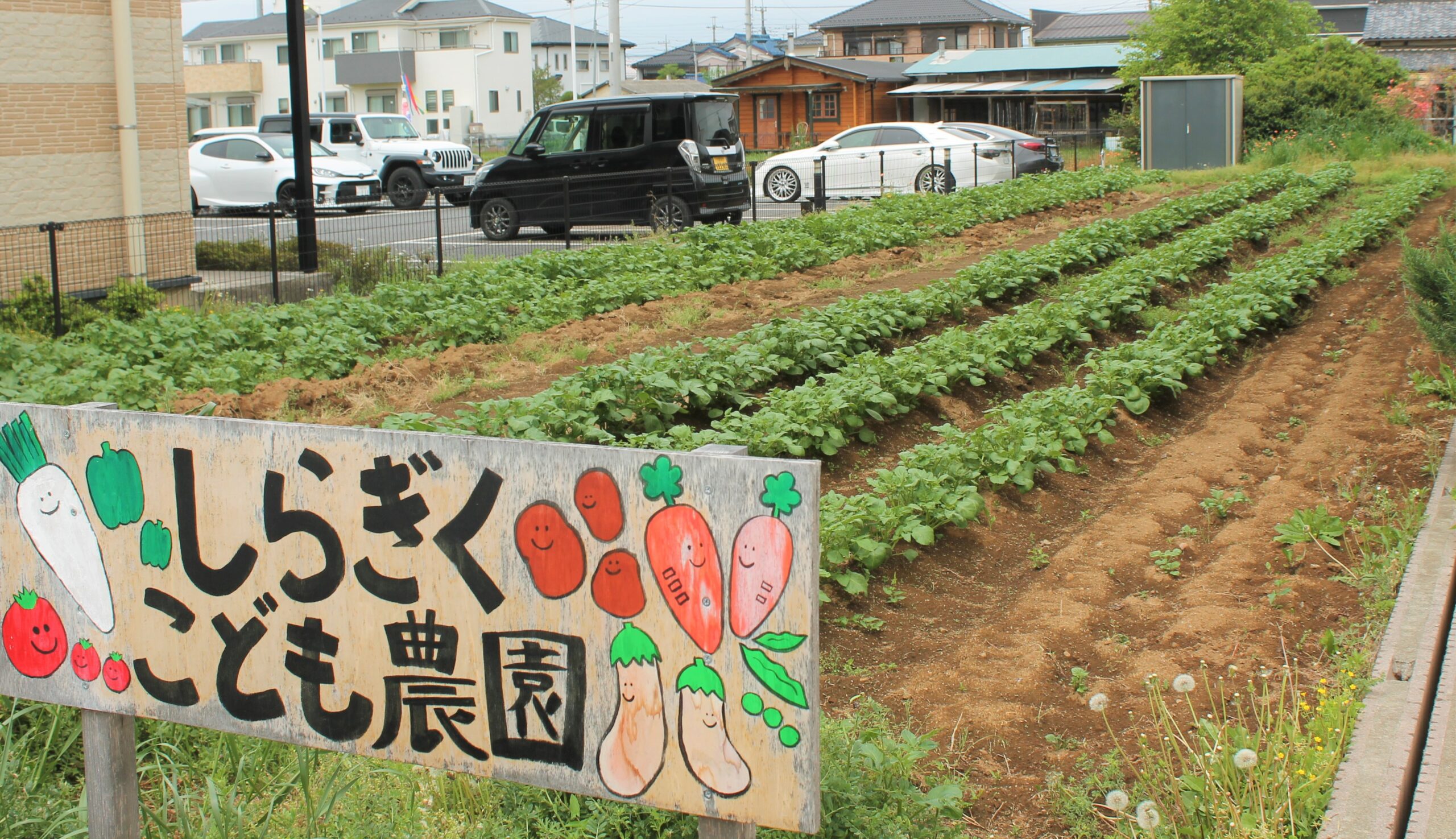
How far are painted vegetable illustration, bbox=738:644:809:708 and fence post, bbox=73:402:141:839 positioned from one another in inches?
55.6

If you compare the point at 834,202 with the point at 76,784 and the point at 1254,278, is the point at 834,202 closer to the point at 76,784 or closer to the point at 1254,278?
the point at 1254,278

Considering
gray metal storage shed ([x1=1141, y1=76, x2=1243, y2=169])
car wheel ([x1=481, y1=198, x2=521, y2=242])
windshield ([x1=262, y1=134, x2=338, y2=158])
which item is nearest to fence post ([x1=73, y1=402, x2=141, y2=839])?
car wheel ([x1=481, y1=198, x2=521, y2=242])

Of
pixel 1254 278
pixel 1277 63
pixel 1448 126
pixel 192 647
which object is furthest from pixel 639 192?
pixel 1448 126

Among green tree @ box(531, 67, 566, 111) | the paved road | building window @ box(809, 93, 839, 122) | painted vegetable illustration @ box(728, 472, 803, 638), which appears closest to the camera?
painted vegetable illustration @ box(728, 472, 803, 638)

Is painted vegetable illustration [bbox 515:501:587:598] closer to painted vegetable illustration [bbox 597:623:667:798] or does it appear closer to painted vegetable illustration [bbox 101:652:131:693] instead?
painted vegetable illustration [bbox 597:623:667:798]

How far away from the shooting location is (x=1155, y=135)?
27.3 m

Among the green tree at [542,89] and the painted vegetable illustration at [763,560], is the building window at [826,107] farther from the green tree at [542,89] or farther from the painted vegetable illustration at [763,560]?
the painted vegetable illustration at [763,560]

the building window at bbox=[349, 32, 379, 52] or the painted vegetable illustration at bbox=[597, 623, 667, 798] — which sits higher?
the building window at bbox=[349, 32, 379, 52]

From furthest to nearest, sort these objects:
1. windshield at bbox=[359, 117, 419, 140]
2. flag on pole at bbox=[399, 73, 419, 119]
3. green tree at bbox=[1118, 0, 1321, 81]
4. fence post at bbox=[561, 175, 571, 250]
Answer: flag on pole at bbox=[399, 73, 419, 119] < green tree at bbox=[1118, 0, 1321, 81] < windshield at bbox=[359, 117, 419, 140] < fence post at bbox=[561, 175, 571, 250]

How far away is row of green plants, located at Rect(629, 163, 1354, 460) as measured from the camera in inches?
249

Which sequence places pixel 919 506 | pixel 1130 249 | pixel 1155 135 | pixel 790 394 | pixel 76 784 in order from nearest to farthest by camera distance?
pixel 76 784 < pixel 919 506 < pixel 790 394 < pixel 1130 249 < pixel 1155 135

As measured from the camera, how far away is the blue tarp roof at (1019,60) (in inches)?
2106

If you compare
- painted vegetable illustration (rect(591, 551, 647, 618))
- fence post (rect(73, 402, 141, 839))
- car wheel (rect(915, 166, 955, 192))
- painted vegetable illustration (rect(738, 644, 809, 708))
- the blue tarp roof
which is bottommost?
fence post (rect(73, 402, 141, 839))

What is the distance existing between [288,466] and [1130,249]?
13.0 m
